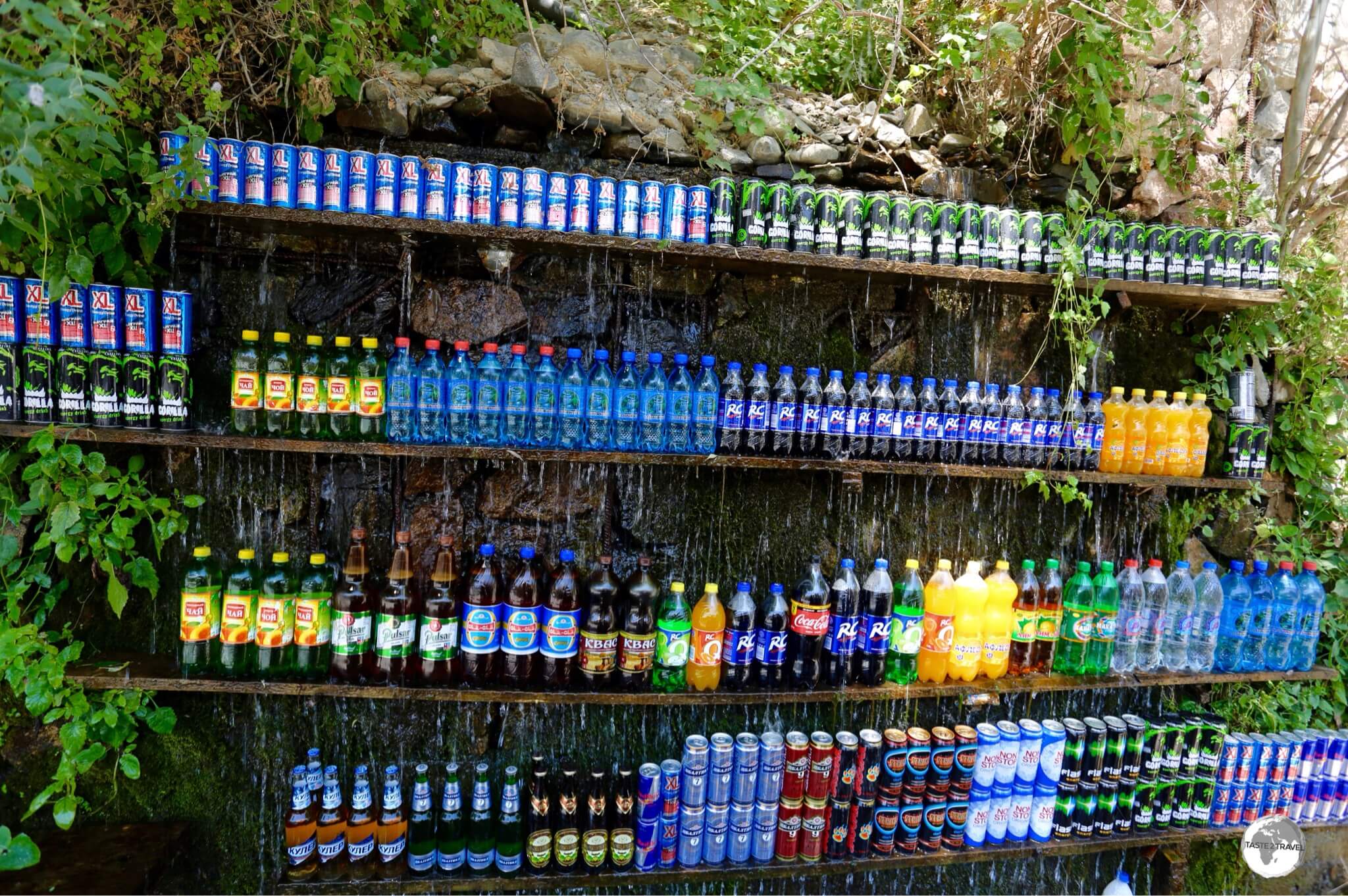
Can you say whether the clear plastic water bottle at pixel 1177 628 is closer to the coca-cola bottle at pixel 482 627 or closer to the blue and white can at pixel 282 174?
the coca-cola bottle at pixel 482 627

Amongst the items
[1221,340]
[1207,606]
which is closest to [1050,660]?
[1207,606]

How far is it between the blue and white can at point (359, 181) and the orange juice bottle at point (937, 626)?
1.97 m

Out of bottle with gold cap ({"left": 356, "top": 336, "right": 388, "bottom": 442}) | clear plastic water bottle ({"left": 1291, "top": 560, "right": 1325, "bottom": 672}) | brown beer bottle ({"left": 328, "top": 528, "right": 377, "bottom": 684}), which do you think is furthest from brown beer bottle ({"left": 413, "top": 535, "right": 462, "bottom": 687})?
clear plastic water bottle ({"left": 1291, "top": 560, "right": 1325, "bottom": 672})

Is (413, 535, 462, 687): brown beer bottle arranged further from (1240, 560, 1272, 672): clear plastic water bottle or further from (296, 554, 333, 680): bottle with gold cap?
(1240, 560, 1272, 672): clear plastic water bottle

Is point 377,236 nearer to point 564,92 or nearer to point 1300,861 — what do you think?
point 564,92

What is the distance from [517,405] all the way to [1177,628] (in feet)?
7.75

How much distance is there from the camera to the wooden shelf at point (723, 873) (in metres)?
1.99

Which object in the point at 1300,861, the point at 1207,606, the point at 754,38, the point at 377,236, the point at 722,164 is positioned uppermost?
the point at 754,38

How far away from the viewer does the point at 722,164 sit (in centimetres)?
212

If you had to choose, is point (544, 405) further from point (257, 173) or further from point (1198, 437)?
point (1198, 437)

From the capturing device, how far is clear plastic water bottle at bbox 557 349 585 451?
2053 mm

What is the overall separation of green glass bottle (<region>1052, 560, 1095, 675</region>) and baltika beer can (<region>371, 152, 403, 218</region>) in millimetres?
2423

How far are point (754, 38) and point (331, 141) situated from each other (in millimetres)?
1459

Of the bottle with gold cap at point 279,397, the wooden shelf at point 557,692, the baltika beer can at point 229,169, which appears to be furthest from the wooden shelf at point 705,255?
the wooden shelf at point 557,692
